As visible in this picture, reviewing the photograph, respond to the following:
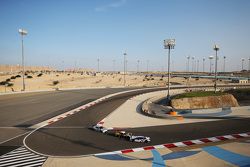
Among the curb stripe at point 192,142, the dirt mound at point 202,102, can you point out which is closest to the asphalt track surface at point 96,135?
the curb stripe at point 192,142

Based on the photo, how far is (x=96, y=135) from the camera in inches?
762

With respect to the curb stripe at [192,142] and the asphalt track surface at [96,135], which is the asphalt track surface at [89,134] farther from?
the curb stripe at [192,142]

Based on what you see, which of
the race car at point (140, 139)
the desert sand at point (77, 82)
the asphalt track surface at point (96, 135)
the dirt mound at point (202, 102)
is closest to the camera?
the asphalt track surface at point (96, 135)

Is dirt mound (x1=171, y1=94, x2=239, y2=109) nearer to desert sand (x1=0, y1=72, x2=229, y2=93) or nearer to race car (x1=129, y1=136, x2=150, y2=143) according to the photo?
race car (x1=129, y1=136, x2=150, y2=143)

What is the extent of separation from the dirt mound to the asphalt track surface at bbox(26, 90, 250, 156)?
12481mm

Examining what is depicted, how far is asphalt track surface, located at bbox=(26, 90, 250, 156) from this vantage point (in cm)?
1605

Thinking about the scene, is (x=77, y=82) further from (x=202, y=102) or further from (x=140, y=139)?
(x=140, y=139)

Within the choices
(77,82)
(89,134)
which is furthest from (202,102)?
(77,82)

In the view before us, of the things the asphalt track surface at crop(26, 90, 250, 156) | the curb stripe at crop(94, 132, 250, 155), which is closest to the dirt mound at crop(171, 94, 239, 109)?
the asphalt track surface at crop(26, 90, 250, 156)

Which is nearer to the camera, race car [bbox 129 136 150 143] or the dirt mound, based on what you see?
race car [bbox 129 136 150 143]

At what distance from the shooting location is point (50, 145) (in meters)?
16.8

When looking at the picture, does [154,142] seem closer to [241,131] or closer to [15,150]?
[241,131]

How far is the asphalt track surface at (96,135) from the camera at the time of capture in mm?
16047

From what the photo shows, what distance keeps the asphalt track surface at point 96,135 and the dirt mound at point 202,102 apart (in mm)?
12481
